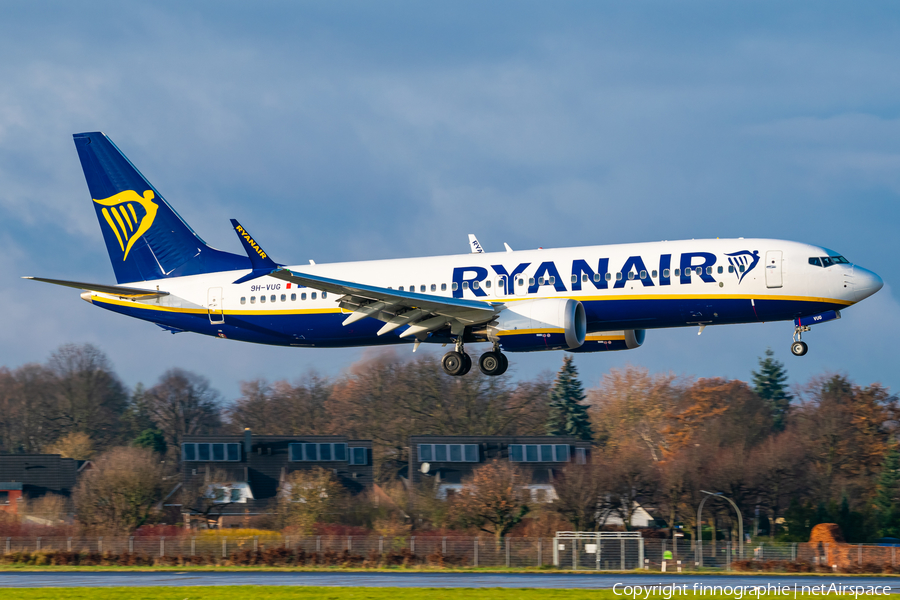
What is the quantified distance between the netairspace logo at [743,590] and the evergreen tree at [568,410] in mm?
65322

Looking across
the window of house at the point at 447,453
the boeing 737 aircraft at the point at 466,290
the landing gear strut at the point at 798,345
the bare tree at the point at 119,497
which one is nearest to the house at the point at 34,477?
the bare tree at the point at 119,497

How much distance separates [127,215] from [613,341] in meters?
24.0

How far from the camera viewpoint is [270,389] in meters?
109

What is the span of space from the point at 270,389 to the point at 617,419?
1438 inches

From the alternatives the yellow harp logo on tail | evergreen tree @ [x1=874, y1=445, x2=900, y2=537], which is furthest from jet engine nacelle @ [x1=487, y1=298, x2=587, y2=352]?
evergreen tree @ [x1=874, y1=445, x2=900, y2=537]

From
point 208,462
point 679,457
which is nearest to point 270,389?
point 208,462

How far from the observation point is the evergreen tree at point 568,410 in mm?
107125

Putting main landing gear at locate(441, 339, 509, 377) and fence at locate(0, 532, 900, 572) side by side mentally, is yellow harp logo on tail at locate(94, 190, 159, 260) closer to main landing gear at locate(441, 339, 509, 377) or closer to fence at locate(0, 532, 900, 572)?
fence at locate(0, 532, 900, 572)

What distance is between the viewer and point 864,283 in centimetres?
3944

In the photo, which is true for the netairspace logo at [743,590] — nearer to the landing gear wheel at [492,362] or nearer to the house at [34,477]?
the landing gear wheel at [492,362]

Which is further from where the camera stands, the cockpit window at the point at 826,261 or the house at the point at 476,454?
the house at the point at 476,454

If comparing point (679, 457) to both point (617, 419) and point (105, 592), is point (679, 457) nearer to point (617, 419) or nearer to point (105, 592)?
point (617, 419)

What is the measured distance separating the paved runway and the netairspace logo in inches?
42.2

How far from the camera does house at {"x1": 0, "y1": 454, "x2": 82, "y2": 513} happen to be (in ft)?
246
